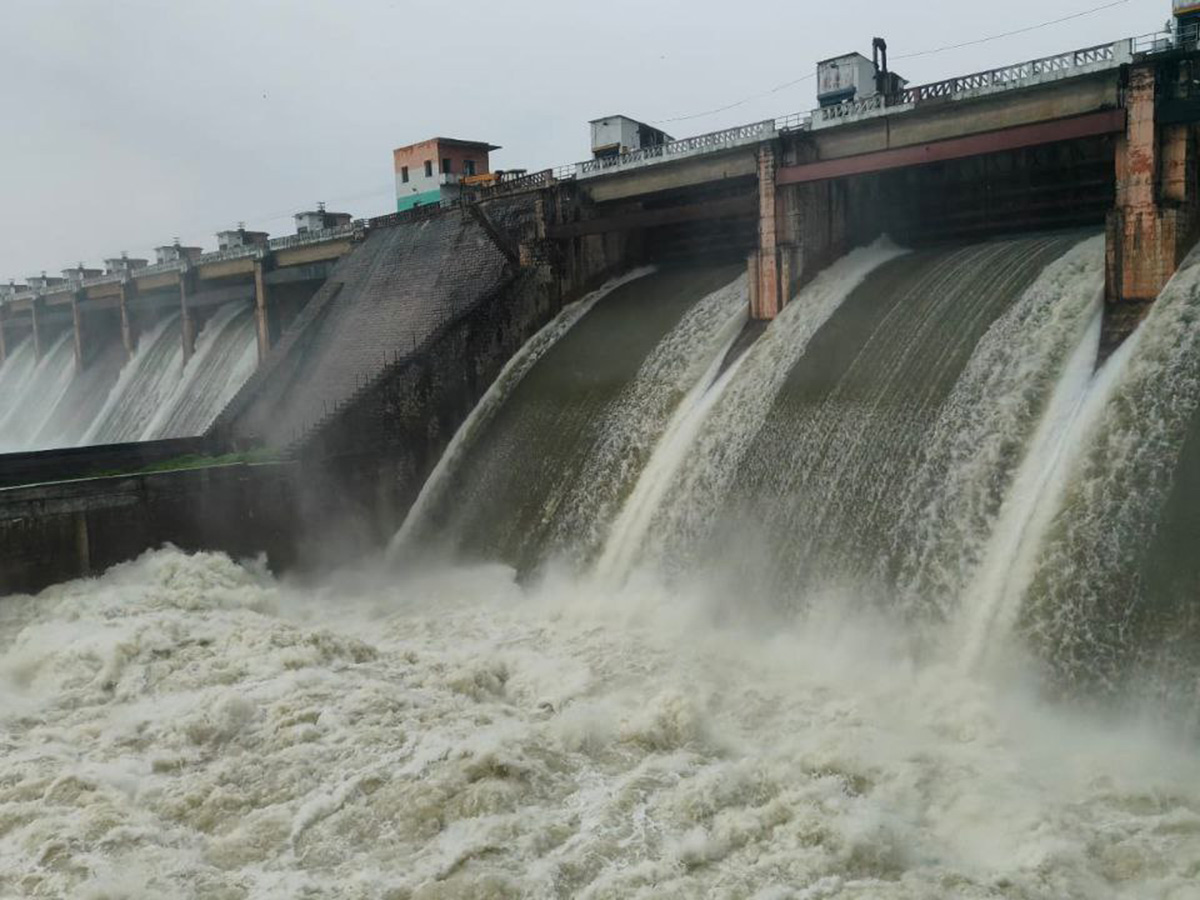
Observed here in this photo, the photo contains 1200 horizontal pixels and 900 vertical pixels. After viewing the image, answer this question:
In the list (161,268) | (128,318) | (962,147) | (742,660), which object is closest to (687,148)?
(962,147)

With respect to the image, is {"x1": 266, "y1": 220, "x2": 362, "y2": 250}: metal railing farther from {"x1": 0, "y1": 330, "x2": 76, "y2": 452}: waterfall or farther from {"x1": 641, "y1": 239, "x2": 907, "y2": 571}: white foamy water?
{"x1": 641, "y1": 239, "x2": 907, "y2": 571}: white foamy water

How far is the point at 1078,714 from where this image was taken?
8.34 metres

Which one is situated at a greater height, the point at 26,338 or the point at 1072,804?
the point at 26,338

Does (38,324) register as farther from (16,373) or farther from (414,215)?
(414,215)

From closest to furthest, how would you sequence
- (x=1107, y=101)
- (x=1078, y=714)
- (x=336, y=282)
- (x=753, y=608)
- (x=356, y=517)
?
(x=1078, y=714) < (x=753, y=608) < (x=1107, y=101) < (x=356, y=517) < (x=336, y=282)

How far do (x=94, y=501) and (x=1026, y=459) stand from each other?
40.0 feet

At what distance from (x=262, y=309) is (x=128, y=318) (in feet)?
28.0

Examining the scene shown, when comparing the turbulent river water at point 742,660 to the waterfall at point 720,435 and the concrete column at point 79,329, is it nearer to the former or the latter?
the waterfall at point 720,435

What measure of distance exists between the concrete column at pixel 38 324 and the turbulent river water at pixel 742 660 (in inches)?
1097

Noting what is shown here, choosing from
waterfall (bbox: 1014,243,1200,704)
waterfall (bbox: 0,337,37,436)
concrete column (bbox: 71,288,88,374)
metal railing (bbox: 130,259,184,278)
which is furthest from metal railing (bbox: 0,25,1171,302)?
waterfall (bbox: 0,337,37,436)

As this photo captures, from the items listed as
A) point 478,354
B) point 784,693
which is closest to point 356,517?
point 478,354

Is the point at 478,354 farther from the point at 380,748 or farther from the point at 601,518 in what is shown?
the point at 380,748

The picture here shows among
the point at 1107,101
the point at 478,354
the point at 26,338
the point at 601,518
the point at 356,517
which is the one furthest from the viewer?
the point at 26,338

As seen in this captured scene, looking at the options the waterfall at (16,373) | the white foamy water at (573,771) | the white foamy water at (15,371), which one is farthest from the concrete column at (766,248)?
the white foamy water at (15,371)
